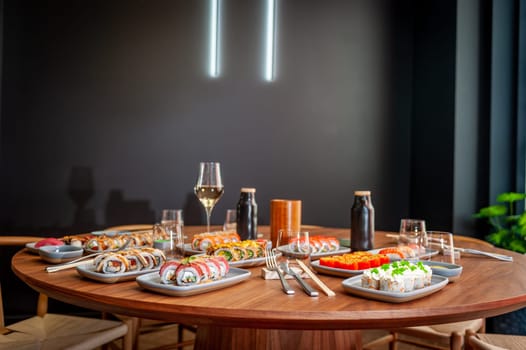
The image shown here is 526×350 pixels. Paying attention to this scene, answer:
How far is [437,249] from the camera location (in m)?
1.40

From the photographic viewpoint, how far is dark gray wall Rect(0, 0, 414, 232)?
3232mm

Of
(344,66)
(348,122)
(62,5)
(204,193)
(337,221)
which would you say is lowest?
(337,221)

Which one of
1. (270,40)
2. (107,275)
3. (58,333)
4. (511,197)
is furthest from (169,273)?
(270,40)

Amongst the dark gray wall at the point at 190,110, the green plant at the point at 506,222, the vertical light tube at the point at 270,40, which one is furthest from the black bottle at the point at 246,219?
the vertical light tube at the point at 270,40

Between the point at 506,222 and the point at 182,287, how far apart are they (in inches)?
123

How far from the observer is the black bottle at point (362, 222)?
1.46 meters

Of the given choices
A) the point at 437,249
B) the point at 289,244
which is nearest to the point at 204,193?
the point at 289,244

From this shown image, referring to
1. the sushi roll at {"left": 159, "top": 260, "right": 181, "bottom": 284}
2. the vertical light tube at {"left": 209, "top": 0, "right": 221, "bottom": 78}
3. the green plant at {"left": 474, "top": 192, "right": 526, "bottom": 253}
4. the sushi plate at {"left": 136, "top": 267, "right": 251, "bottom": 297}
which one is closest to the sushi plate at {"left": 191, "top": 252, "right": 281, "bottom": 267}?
the sushi plate at {"left": 136, "top": 267, "right": 251, "bottom": 297}

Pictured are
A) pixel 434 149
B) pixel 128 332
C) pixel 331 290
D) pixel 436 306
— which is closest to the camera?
pixel 436 306

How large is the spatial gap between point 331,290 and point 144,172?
262 cm

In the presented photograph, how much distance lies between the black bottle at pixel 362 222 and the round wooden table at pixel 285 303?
355 millimetres

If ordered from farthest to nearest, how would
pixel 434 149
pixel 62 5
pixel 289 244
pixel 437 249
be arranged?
pixel 434 149 < pixel 62 5 < pixel 437 249 < pixel 289 244

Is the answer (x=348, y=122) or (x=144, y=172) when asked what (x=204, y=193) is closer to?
(x=144, y=172)

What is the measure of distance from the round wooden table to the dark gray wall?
7.24 feet
